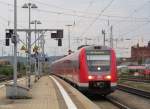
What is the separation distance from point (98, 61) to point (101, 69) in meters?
0.69

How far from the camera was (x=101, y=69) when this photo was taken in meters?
29.8

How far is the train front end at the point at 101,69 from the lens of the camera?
29.3 m

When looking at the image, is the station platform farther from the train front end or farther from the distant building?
the distant building

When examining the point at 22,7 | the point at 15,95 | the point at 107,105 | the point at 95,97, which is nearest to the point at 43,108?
the point at 15,95

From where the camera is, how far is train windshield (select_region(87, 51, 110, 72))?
2986cm

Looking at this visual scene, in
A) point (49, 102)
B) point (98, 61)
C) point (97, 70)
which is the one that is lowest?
point (49, 102)

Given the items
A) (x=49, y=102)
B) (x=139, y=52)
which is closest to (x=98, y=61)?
(x=49, y=102)

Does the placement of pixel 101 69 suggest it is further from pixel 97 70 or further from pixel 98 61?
pixel 98 61

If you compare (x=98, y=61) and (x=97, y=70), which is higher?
(x=98, y=61)

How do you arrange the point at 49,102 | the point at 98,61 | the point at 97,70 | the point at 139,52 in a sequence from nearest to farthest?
the point at 49,102, the point at 97,70, the point at 98,61, the point at 139,52

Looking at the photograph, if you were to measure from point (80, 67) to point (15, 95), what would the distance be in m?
7.32

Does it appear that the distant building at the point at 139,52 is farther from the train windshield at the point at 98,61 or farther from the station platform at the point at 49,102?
the station platform at the point at 49,102

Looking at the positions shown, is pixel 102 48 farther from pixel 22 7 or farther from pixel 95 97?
pixel 22 7

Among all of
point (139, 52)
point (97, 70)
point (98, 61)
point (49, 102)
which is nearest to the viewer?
point (49, 102)
